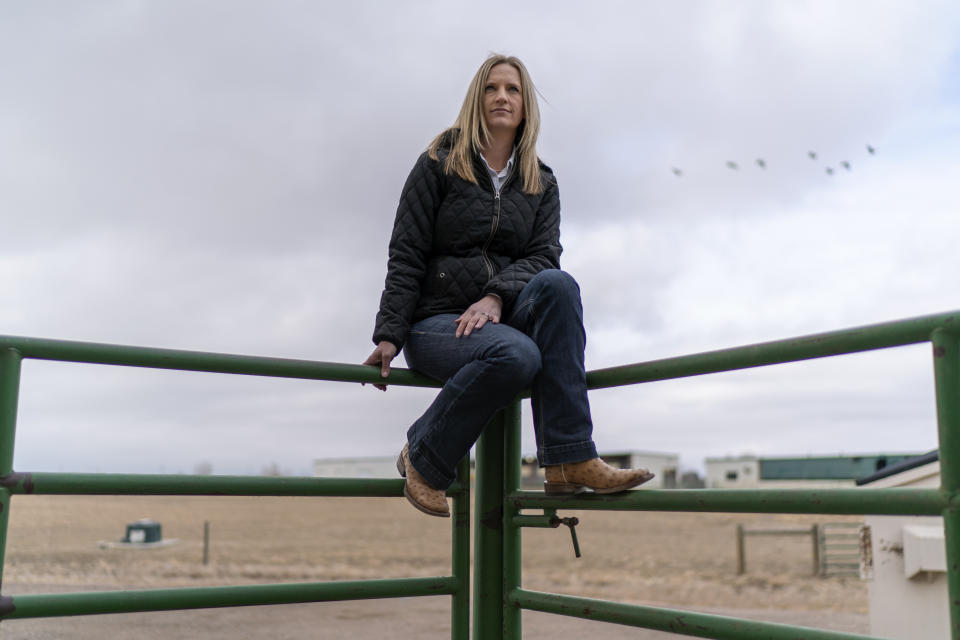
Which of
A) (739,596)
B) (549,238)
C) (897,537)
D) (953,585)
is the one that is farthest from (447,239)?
(739,596)

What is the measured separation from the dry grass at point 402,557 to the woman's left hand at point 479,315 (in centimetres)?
820

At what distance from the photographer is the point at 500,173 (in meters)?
2.61

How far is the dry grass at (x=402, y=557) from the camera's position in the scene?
Answer: 1368 cm

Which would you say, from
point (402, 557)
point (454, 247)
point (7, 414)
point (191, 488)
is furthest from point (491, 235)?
point (402, 557)

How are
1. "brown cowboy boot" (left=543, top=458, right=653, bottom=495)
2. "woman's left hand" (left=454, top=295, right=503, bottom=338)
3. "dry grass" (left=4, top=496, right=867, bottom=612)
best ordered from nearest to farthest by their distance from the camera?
"brown cowboy boot" (left=543, top=458, right=653, bottom=495)
"woman's left hand" (left=454, top=295, right=503, bottom=338)
"dry grass" (left=4, top=496, right=867, bottom=612)

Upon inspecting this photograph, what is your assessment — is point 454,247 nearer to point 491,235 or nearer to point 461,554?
point 491,235

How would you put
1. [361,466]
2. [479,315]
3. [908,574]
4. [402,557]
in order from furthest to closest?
[361,466]
[402,557]
[908,574]
[479,315]

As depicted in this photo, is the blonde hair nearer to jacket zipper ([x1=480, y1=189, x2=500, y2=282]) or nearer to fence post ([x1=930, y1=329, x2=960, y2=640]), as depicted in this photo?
jacket zipper ([x1=480, y1=189, x2=500, y2=282])

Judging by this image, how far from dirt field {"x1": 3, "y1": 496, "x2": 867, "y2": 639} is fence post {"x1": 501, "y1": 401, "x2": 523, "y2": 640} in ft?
7.79

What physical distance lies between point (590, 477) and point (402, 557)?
60.0 ft

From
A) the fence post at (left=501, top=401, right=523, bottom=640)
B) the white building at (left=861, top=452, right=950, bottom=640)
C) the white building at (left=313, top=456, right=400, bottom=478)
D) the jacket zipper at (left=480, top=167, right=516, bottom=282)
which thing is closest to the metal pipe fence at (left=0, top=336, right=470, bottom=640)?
the fence post at (left=501, top=401, right=523, bottom=640)

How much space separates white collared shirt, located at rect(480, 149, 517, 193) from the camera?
2555 millimetres

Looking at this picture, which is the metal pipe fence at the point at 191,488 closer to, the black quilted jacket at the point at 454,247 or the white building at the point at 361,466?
the black quilted jacket at the point at 454,247

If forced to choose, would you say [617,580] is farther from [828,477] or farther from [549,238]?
[828,477]
